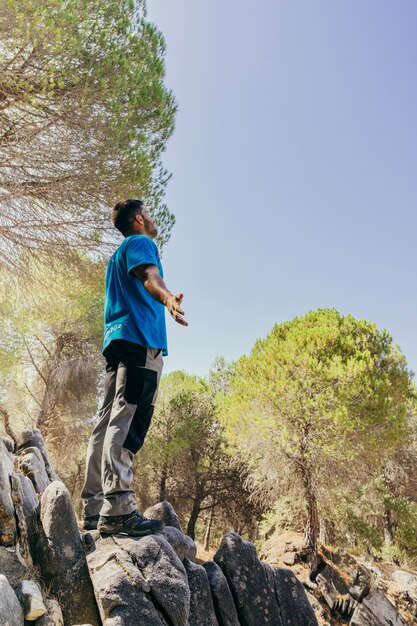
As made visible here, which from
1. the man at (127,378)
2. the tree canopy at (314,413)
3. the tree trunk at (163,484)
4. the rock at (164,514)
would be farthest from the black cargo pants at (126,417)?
the tree trunk at (163,484)

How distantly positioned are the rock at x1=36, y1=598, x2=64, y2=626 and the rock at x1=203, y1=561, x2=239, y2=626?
1365 millimetres

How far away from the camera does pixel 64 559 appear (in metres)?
2.58

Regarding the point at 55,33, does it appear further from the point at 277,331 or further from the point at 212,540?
the point at 212,540

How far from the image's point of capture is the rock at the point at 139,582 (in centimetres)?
221

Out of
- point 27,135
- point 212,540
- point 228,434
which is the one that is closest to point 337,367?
point 228,434

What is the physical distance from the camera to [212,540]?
24.3m

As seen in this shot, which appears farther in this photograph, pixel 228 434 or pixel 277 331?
pixel 277 331

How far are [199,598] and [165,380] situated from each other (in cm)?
1792

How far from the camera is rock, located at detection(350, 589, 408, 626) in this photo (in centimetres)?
894

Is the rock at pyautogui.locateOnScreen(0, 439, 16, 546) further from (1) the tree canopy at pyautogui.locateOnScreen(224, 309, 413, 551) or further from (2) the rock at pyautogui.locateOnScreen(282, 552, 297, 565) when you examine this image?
(2) the rock at pyautogui.locateOnScreen(282, 552, 297, 565)

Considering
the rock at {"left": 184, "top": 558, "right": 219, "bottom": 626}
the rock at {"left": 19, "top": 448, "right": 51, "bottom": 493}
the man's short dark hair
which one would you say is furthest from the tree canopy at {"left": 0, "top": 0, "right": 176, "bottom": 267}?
the rock at {"left": 184, "top": 558, "right": 219, "bottom": 626}

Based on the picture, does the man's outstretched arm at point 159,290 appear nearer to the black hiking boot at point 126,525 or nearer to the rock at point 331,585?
the black hiking boot at point 126,525

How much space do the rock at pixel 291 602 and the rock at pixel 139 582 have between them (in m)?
1.80

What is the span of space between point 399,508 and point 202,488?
7.86 metres
